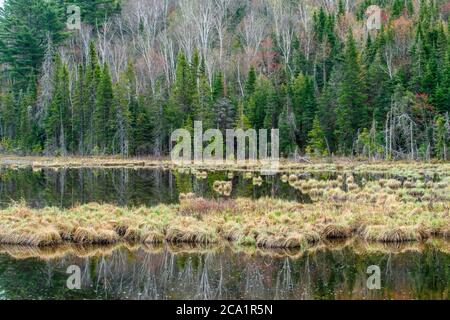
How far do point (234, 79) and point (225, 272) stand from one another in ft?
194

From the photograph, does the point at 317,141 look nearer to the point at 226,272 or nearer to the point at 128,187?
the point at 128,187

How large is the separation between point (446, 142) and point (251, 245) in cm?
3647

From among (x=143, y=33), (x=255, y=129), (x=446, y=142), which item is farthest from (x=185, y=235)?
(x=143, y=33)

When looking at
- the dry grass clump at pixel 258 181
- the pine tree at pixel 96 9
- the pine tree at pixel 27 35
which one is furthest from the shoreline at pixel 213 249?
the pine tree at pixel 96 9

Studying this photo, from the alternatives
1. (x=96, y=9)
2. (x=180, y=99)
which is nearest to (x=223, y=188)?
(x=180, y=99)

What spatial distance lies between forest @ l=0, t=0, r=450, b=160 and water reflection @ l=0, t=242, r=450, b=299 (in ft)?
112

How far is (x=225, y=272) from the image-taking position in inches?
536

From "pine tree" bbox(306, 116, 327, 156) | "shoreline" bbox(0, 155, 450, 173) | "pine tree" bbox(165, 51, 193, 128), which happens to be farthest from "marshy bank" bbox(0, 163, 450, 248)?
"pine tree" bbox(165, 51, 193, 128)

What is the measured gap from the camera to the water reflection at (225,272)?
12008mm

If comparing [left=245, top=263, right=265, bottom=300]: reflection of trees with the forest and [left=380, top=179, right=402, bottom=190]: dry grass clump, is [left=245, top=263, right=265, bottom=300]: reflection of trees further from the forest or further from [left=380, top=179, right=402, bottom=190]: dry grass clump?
the forest

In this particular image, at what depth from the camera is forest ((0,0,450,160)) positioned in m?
53.6

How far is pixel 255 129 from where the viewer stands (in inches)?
2296

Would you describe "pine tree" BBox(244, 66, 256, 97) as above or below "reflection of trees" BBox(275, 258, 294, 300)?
above
